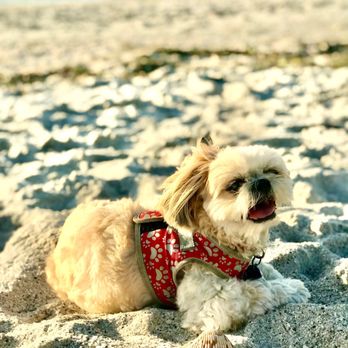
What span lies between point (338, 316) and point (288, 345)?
0.31m

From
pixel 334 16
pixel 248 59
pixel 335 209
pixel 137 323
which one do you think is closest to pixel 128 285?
pixel 137 323

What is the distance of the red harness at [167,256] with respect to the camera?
362 centimetres

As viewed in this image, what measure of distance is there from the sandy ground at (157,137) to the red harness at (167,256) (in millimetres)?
159

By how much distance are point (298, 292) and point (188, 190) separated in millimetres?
924

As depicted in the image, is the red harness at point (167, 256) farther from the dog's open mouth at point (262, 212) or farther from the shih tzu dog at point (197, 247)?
the dog's open mouth at point (262, 212)

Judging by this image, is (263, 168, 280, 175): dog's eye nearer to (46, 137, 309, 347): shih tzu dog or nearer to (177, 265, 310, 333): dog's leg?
(46, 137, 309, 347): shih tzu dog

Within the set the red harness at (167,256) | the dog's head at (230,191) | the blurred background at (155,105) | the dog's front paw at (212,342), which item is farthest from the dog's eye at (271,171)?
the blurred background at (155,105)

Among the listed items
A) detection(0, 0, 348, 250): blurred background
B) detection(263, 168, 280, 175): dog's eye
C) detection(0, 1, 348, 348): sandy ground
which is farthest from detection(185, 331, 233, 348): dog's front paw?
detection(0, 0, 348, 250): blurred background

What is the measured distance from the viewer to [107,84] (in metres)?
10.9

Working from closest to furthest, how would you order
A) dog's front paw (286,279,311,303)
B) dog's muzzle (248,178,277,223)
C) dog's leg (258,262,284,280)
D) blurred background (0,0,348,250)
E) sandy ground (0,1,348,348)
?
1. dog's muzzle (248,178,277,223)
2. sandy ground (0,1,348,348)
3. dog's front paw (286,279,311,303)
4. dog's leg (258,262,284,280)
5. blurred background (0,0,348,250)

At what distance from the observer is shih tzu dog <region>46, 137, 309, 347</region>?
11.2 ft

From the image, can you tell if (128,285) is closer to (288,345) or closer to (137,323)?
(137,323)

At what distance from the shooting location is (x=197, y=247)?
363 cm

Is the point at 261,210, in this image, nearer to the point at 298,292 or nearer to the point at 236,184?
the point at 236,184
